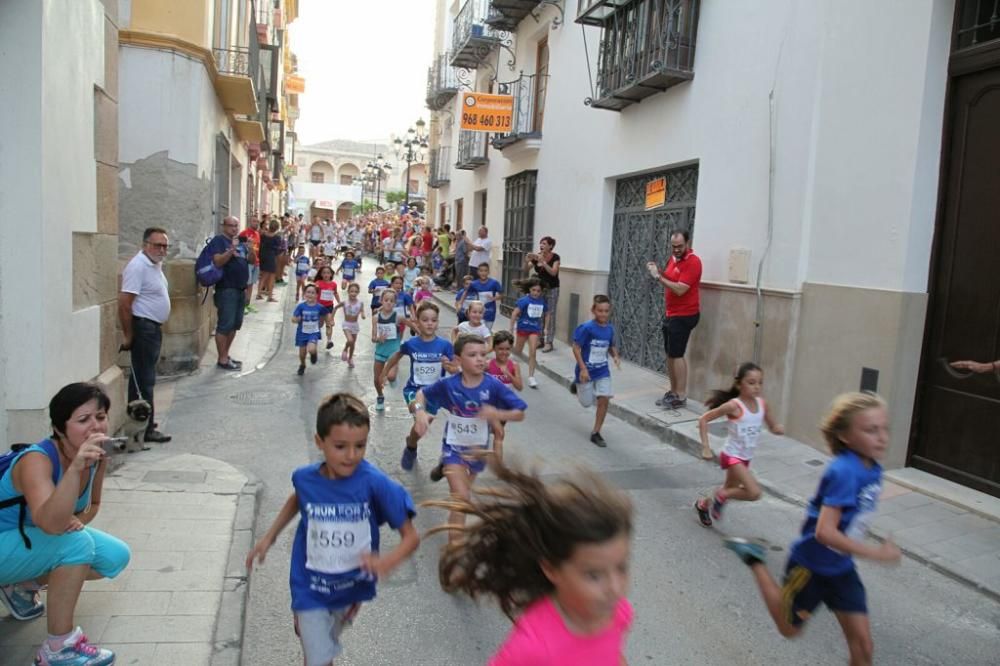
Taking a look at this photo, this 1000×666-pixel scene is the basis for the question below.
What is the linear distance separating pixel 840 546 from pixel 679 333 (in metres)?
6.02

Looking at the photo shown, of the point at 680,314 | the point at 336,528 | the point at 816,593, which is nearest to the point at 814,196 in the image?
the point at 680,314

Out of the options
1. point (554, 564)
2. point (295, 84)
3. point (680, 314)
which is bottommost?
point (554, 564)

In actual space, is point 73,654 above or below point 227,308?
below

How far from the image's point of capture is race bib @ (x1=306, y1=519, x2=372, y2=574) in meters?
2.92

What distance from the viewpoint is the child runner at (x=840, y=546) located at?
3.15 metres

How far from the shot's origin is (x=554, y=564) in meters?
1.85

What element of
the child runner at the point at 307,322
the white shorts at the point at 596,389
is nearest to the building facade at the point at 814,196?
the white shorts at the point at 596,389

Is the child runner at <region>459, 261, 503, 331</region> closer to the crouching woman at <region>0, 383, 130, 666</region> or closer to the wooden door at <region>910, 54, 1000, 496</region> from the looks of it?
the wooden door at <region>910, 54, 1000, 496</region>

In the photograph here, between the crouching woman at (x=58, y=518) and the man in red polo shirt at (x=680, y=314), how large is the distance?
22.5ft

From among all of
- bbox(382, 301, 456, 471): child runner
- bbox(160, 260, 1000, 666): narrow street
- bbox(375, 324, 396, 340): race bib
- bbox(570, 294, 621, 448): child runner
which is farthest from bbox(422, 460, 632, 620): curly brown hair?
bbox(375, 324, 396, 340): race bib

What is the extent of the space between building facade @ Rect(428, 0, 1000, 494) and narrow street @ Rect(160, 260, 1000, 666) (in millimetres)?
1660

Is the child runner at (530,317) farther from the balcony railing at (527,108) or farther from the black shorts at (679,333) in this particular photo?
the balcony railing at (527,108)

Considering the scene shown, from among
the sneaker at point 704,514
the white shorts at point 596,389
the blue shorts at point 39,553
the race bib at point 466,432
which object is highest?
the race bib at point 466,432

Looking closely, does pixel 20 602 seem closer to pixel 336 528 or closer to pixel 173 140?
pixel 336 528
